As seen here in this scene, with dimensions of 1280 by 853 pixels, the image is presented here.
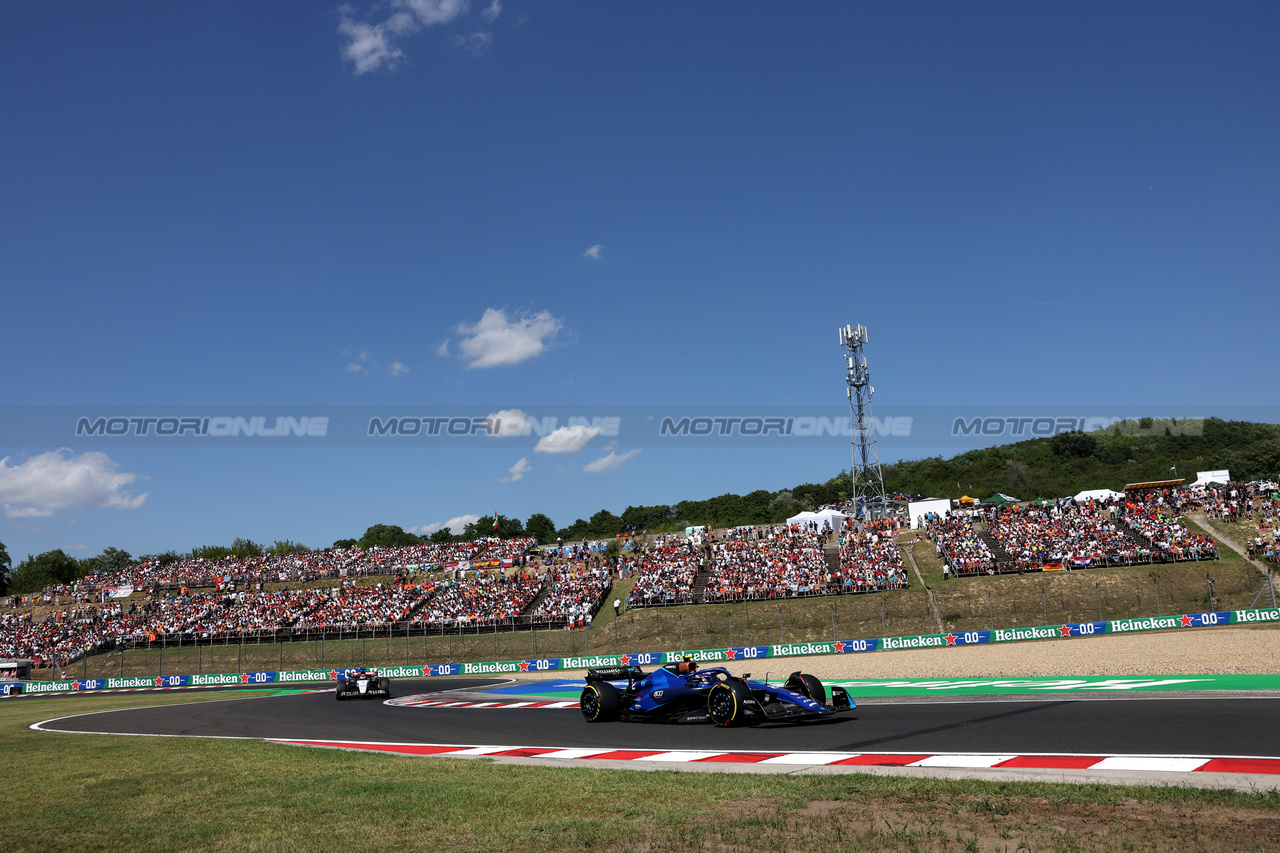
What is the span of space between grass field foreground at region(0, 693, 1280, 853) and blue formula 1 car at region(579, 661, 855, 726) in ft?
15.0

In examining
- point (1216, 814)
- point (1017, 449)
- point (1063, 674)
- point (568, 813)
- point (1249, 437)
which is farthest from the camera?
point (1017, 449)

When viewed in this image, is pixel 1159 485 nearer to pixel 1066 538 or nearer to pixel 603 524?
pixel 1066 538

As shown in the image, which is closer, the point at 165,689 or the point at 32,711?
the point at 32,711

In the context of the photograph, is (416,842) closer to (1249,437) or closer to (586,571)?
(586,571)

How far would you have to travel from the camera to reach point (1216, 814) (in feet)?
18.7

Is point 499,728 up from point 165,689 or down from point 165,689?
up

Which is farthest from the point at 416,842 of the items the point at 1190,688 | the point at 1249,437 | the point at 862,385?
the point at 1249,437

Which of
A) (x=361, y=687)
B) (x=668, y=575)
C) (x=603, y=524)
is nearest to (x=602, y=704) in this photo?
(x=361, y=687)

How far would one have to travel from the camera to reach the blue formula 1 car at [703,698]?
42.2ft

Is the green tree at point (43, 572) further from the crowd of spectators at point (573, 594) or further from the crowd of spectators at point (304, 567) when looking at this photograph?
the crowd of spectators at point (573, 594)

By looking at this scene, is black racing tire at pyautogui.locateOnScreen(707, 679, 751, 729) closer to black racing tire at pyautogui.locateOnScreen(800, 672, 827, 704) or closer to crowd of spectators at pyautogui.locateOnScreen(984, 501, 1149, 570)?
black racing tire at pyautogui.locateOnScreen(800, 672, 827, 704)

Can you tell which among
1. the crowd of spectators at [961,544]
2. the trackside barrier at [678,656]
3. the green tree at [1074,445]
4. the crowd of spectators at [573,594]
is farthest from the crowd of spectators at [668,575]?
the green tree at [1074,445]

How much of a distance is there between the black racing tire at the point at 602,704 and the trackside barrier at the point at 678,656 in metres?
13.9

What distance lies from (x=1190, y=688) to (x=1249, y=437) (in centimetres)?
10169
